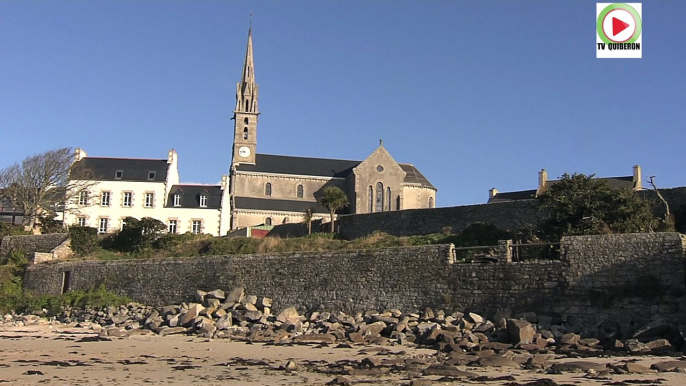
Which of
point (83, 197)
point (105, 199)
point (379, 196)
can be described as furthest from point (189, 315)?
point (379, 196)

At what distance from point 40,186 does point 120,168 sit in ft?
18.5

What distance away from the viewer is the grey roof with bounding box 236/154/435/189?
217 ft

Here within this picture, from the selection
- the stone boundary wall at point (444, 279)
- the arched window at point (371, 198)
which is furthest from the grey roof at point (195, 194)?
the stone boundary wall at point (444, 279)

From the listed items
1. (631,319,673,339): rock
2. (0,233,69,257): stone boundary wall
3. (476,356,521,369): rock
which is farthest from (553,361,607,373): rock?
(0,233,69,257): stone boundary wall

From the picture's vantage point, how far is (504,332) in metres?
18.5

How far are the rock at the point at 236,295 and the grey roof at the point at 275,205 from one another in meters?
33.0

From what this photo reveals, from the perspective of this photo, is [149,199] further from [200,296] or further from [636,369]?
[636,369]

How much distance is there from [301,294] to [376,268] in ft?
9.94

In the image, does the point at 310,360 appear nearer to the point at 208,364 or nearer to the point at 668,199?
the point at 208,364

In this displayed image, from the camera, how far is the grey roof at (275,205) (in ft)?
197

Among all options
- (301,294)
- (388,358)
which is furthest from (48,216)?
(388,358)

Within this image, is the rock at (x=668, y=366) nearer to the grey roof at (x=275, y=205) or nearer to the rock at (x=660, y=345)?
the rock at (x=660, y=345)

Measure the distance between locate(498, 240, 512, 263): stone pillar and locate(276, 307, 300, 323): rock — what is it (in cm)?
682

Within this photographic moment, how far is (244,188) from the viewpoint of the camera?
64125 mm
